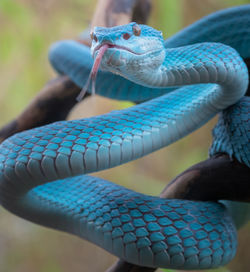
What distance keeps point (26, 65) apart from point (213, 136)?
79.1 inches

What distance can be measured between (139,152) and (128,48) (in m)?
0.39

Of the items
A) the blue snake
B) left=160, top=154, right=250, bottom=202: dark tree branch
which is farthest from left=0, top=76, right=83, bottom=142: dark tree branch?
left=160, top=154, right=250, bottom=202: dark tree branch

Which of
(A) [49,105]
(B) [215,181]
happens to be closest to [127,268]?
(B) [215,181]

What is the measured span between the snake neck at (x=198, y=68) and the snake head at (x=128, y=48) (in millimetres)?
47

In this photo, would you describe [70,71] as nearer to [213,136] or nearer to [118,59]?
[213,136]

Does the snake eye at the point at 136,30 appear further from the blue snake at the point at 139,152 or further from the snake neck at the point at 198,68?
the snake neck at the point at 198,68

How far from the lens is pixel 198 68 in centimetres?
107

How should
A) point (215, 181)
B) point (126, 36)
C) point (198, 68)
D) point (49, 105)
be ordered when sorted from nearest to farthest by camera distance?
point (126, 36) < point (198, 68) < point (215, 181) < point (49, 105)

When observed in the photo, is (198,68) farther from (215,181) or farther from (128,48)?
(215,181)

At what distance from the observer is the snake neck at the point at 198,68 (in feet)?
3.50

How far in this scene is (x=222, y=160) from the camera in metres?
1.29

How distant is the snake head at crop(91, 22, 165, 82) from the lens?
2.91 feet

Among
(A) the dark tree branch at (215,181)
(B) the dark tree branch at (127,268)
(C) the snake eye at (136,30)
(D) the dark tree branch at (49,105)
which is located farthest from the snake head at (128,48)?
(D) the dark tree branch at (49,105)

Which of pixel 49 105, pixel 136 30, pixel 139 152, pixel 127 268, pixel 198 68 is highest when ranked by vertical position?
pixel 136 30
